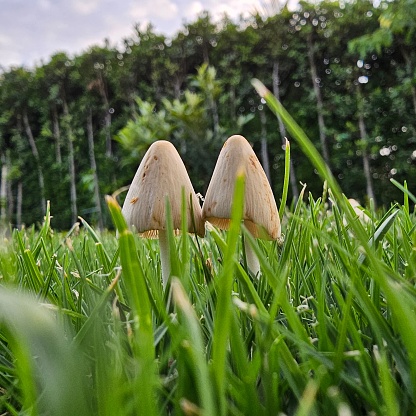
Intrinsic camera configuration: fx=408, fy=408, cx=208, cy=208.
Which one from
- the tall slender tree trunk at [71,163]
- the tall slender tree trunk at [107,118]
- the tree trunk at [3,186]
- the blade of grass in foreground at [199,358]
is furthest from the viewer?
the tree trunk at [3,186]

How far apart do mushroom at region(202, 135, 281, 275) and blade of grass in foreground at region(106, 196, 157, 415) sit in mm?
229

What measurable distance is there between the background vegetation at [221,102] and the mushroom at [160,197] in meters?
4.56

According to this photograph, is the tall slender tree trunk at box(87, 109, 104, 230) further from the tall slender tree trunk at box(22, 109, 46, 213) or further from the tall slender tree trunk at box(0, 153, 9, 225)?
the tall slender tree trunk at box(0, 153, 9, 225)

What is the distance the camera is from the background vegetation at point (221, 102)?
620 centimetres

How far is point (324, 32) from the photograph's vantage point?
6.64m

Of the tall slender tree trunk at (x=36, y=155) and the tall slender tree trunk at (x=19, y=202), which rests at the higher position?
the tall slender tree trunk at (x=36, y=155)

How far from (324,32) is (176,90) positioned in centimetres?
285

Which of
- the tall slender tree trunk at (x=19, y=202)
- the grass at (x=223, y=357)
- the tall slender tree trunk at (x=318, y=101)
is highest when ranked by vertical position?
the tall slender tree trunk at (x=318, y=101)

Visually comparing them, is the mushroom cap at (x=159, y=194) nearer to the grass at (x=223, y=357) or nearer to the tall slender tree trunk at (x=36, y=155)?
the grass at (x=223, y=357)

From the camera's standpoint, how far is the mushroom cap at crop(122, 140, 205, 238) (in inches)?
19.8

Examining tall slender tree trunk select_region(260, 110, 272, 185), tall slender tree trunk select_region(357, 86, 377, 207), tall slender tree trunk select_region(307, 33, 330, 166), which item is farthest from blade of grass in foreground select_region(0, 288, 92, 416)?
tall slender tree trunk select_region(260, 110, 272, 185)

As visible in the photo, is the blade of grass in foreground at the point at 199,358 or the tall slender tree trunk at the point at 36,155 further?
the tall slender tree trunk at the point at 36,155

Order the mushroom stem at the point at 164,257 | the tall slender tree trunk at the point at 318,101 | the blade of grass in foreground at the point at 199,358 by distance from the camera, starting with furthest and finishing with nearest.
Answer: the tall slender tree trunk at the point at 318,101 < the mushroom stem at the point at 164,257 < the blade of grass in foreground at the point at 199,358

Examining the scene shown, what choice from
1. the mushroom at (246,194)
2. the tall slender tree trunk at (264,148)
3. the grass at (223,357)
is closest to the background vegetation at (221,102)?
the tall slender tree trunk at (264,148)
